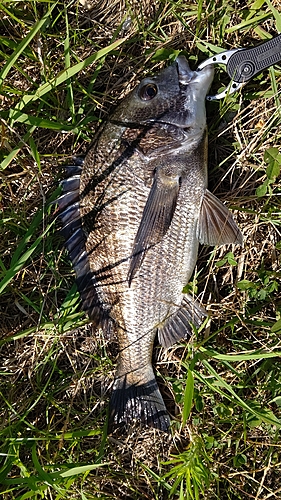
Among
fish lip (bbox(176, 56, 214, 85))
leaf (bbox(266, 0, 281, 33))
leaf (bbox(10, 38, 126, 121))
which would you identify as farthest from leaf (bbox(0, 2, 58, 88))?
leaf (bbox(266, 0, 281, 33))

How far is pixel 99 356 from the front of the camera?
283cm

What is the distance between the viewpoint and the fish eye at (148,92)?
237 centimetres

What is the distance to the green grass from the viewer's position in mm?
2535

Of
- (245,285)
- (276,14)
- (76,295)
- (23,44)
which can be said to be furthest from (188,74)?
(76,295)

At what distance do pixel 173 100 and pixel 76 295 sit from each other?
A: 3.97ft

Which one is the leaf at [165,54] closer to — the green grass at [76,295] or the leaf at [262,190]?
the green grass at [76,295]

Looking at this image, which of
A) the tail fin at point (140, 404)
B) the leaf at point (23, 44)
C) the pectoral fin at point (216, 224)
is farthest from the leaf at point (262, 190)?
the leaf at point (23, 44)

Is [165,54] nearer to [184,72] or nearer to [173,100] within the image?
[184,72]

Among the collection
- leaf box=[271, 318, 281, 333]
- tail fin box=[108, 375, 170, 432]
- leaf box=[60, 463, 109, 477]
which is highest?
leaf box=[271, 318, 281, 333]

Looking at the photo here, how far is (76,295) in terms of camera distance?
9.07 feet

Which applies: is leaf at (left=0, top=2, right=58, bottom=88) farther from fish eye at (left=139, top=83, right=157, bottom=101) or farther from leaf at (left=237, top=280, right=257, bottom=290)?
leaf at (left=237, top=280, right=257, bottom=290)

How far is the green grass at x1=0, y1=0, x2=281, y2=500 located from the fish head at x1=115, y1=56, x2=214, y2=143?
0.68ft

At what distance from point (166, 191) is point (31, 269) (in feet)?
3.32

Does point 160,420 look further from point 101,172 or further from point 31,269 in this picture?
point 101,172
